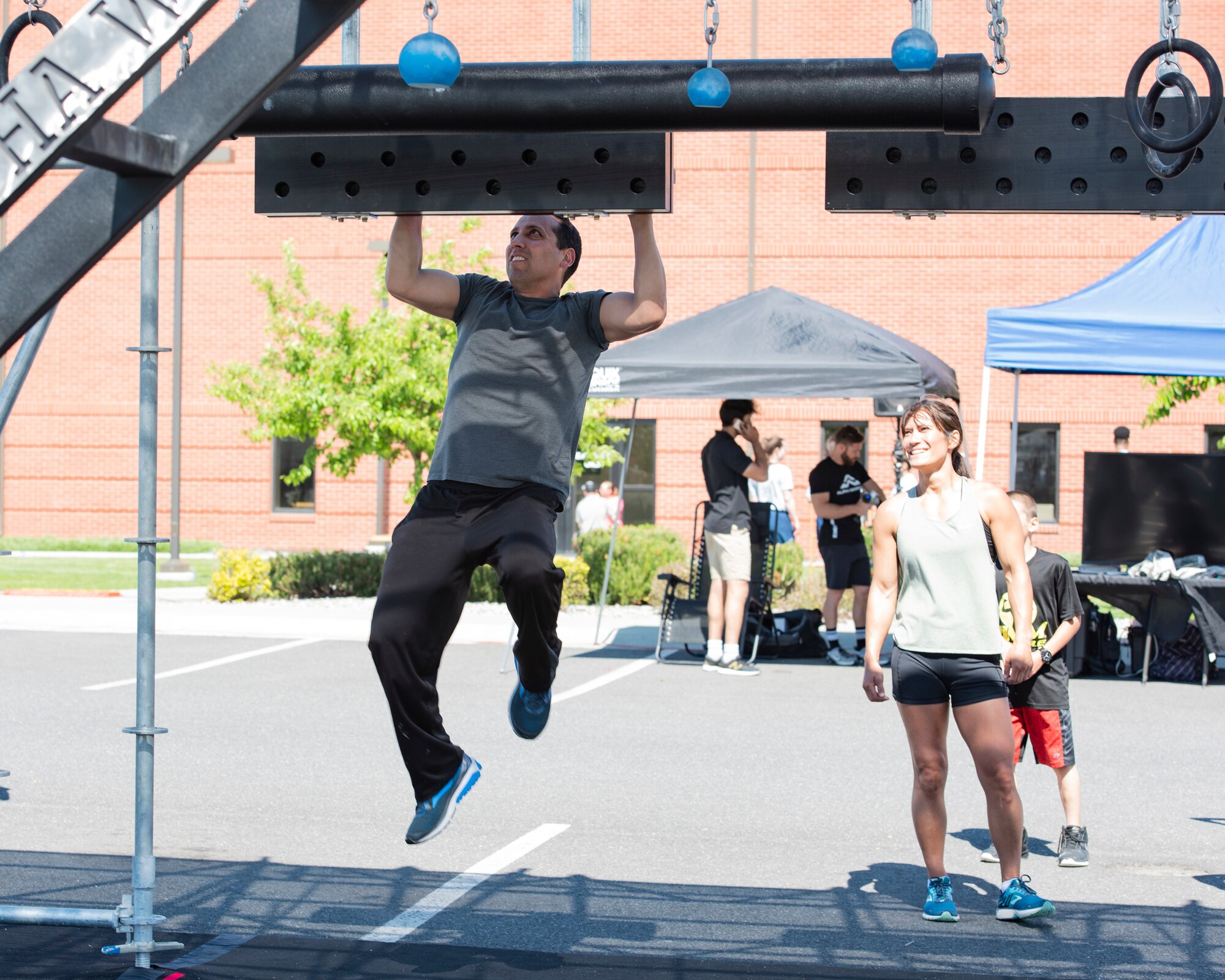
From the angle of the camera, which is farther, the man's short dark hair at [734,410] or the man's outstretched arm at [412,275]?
the man's short dark hair at [734,410]

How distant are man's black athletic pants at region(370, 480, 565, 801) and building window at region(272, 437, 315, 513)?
2554 centimetres

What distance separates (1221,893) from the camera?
566 centimetres

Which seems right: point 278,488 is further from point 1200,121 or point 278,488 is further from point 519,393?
point 1200,121

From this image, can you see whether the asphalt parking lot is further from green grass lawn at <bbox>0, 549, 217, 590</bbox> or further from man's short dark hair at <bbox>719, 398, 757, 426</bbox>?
green grass lawn at <bbox>0, 549, 217, 590</bbox>

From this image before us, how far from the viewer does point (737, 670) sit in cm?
1222

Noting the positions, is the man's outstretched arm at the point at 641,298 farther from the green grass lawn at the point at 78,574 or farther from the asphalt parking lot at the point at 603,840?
the green grass lawn at the point at 78,574

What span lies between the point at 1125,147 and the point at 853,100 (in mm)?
981

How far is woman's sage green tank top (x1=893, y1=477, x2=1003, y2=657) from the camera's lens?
200 inches

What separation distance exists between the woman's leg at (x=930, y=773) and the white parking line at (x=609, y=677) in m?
5.37

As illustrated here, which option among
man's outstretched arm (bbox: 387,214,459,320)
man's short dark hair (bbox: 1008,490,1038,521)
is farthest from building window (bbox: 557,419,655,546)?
man's outstretched arm (bbox: 387,214,459,320)

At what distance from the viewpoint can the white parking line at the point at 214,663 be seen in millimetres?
11148

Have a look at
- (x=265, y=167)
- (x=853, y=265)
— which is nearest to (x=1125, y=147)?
(x=265, y=167)

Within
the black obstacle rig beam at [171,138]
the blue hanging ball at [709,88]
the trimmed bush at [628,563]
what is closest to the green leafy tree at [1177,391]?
the trimmed bush at [628,563]

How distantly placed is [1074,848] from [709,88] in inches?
154
